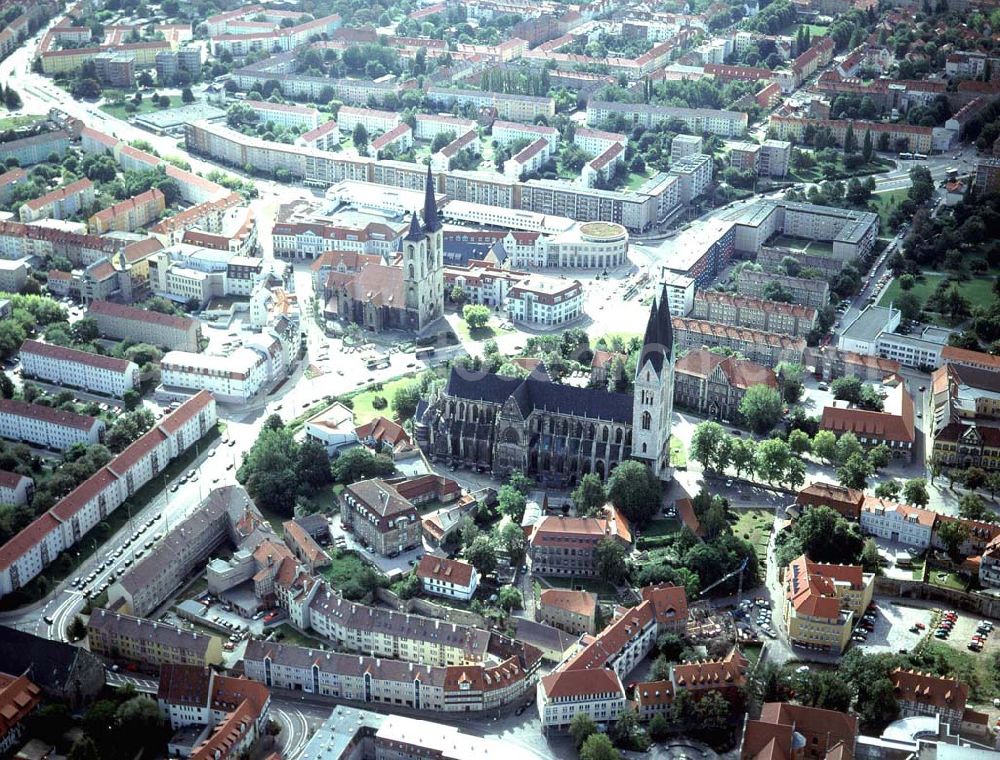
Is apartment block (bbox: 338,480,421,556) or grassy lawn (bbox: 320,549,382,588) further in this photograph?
apartment block (bbox: 338,480,421,556)

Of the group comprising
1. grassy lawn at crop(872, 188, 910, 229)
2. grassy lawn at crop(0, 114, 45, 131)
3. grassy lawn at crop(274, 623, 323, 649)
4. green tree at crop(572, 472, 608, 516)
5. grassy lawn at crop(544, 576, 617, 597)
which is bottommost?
grassy lawn at crop(274, 623, 323, 649)

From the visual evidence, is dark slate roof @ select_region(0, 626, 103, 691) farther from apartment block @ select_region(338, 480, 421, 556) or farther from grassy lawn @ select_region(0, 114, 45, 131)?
grassy lawn @ select_region(0, 114, 45, 131)

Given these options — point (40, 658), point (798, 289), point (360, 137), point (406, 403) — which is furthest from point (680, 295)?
point (40, 658)

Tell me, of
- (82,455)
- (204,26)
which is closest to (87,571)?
(82,455)

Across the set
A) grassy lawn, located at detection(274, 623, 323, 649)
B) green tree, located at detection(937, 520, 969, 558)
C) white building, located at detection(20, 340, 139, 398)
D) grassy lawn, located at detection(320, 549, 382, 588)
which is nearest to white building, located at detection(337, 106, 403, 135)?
white building, located at detection(20, 340, 139, 398)

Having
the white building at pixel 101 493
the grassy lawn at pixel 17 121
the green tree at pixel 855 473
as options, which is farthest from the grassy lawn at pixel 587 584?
the grassy lawn at pixel 17 121

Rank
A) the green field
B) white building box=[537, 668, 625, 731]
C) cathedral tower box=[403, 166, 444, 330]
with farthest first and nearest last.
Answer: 1. cathedral tower box=[403, 166, 444, 330]
2. the green field
3. white building box=[537, 668, 625, 731]

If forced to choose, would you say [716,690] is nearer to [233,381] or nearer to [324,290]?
[233,381]

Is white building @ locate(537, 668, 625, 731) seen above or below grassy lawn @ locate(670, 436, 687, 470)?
above
